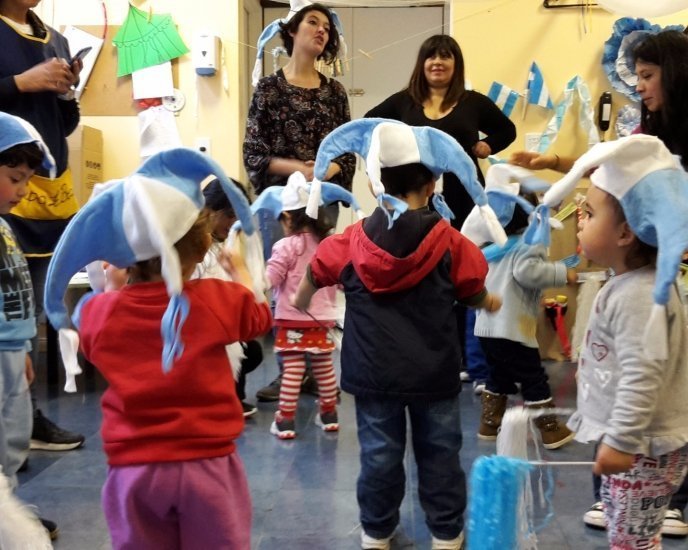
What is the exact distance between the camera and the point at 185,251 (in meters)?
1.08

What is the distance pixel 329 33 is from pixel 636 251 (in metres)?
1.56

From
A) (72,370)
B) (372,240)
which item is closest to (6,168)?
(72,370)

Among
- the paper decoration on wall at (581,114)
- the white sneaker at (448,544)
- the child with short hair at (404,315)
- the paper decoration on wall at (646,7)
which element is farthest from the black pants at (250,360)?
the paper decoration on wall at (646,7)

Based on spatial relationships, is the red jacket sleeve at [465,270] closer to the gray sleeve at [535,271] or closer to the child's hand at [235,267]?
the child's hand at [235,267]

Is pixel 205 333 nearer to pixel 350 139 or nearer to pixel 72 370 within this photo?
pixel 72 370

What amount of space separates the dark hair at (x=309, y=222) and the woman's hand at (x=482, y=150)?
55cm

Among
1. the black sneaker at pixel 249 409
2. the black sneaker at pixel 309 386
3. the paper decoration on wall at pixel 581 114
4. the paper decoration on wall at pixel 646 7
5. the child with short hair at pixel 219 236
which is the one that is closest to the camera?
the child with short hair at pixel 219 236

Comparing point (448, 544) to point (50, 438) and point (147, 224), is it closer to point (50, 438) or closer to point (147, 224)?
point (147, 224)

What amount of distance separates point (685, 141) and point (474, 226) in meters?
0.50

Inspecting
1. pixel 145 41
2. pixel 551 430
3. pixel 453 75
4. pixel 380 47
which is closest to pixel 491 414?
pixel 551 430

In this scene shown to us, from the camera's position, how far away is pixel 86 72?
3494 millimetres

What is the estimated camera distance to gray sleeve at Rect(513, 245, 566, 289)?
6.85 ft

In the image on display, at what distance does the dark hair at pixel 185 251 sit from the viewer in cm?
107

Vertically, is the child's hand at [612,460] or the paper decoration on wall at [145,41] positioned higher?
the paper decoration on wall at [145,41]
